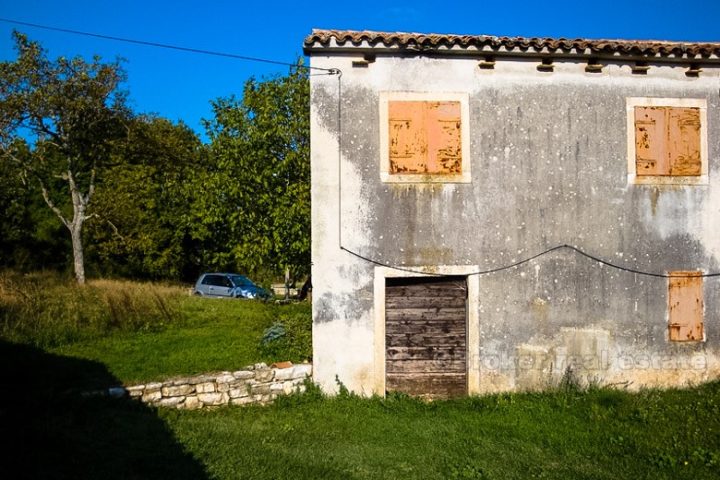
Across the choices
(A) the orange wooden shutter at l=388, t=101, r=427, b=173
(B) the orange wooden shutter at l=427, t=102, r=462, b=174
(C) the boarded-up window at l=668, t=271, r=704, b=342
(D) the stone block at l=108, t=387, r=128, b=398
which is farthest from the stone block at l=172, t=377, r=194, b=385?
(C) the boarded-up window at l=668, t=271, r=704, b=342

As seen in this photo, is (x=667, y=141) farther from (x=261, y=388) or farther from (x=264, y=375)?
(x=261, y=388)

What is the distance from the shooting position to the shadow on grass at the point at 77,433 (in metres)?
5.75

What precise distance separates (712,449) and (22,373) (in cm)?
958

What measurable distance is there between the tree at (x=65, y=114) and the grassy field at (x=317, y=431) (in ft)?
47.9

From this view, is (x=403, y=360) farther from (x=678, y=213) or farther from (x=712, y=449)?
(x=678, y=213)

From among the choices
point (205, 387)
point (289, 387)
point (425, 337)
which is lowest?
point (289, 387)

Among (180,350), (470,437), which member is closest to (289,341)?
(180,350)

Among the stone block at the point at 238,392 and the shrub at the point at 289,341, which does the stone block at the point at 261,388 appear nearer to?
the stone block at the point at 238,392

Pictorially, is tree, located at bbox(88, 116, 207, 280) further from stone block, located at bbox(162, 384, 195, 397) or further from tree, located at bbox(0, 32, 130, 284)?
stone block, located at bbox(162, 384, 195, 397)

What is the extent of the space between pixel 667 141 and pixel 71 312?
1216 cm

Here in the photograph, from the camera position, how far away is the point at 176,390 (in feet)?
27.3

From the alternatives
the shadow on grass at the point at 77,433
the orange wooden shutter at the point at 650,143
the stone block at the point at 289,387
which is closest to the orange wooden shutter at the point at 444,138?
the orange wooden shutter at the point at 650,143

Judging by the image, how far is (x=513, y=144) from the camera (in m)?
9.23

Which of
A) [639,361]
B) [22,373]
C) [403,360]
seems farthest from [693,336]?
[22,373]
